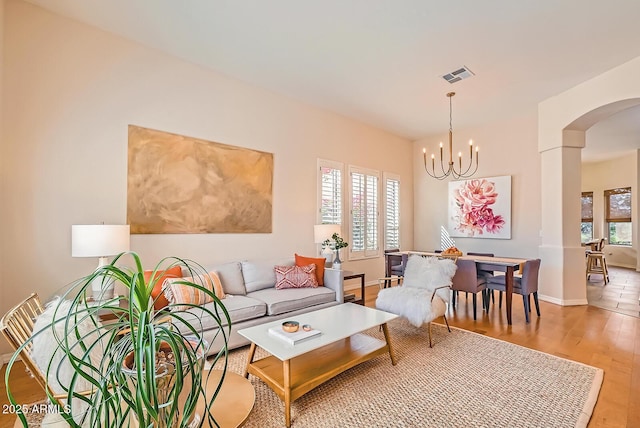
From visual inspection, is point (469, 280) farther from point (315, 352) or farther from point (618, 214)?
point (618, 214)

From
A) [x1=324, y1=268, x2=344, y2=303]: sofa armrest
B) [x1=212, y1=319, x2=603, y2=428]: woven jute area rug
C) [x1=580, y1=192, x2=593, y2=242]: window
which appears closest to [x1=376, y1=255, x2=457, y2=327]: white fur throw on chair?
[x1=212, y1=319, x2=603, y2=428]: woven jute area rug

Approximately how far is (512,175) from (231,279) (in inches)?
209

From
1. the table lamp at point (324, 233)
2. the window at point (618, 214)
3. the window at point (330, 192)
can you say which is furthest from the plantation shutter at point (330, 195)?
the window at point (618, 214)

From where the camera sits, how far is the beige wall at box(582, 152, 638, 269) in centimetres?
843

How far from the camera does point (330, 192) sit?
548 cm

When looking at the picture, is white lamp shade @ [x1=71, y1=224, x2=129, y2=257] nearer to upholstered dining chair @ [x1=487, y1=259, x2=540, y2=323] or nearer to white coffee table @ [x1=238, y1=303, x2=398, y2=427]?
white coffee table @ [x1=238, y1=303, x2=398, y2=427]

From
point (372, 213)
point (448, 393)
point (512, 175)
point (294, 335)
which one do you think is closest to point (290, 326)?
point (294, 335)

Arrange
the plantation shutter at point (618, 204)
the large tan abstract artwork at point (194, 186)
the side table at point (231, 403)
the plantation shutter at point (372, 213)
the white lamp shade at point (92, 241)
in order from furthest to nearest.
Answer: the plantation shutter at point (618, 204) → the plantation shutter at point (372, 213) → the large tan abstract artwork at point (194, 186) → the white lamp shade at point (92, 241) → the side table at point (231, 403)

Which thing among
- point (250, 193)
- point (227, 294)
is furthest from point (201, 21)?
point (227, 294)

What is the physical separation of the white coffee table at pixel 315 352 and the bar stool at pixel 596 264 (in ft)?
21.9

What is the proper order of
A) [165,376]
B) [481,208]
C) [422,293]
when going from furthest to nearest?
[481,208] → [422,293] → [165,376]

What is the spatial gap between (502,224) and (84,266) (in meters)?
6.46

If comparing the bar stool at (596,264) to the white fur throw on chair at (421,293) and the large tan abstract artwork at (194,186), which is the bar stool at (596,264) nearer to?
the white fur throw on chair at (421,293)

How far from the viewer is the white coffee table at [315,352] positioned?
2063 millimetres
